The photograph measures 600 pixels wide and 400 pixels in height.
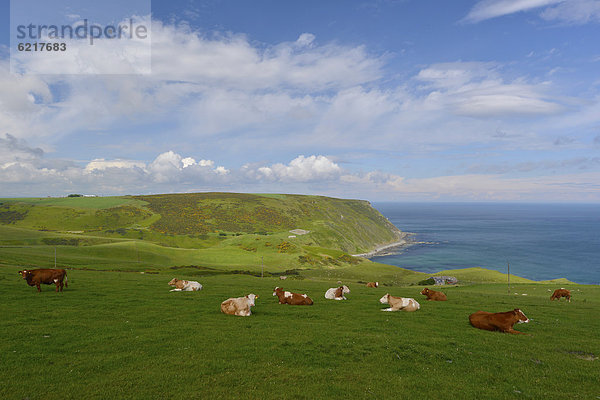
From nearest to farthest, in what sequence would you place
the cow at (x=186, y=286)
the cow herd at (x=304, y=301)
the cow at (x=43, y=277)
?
1. the cow herd at (x=304, y=301)
2. the cow at (x=43, y=277)
3. the cow at (x=186, y=286)

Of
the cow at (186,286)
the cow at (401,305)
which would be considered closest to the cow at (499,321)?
the cow at (401,305)

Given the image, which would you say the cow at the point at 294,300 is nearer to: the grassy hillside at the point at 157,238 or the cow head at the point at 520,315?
the cow head at the point at 520,315

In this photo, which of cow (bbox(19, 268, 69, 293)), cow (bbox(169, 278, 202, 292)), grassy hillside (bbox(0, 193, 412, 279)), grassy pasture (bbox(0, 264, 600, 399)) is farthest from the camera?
grassy hillside (bbox(0, 193, 412, 279))

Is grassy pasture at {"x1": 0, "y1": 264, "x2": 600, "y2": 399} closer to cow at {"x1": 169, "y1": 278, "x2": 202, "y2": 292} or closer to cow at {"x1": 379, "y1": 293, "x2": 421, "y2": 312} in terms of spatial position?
cow at {"x1": 379, "y1": 293, "x2": 421, "y2": 312}

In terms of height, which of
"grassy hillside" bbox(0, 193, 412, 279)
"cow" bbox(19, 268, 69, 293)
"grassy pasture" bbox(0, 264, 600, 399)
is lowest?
"grassy hillside" bbox(0, 193, 412, 279)

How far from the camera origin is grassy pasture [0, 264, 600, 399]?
300 inches

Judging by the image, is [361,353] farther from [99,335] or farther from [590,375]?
[99,335]

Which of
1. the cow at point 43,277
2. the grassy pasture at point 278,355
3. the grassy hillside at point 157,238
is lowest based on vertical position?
the grassy hillside at point 157,238

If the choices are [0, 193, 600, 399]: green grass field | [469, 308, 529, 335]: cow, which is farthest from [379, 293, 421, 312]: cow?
[469, 308, 529, 335]: cow

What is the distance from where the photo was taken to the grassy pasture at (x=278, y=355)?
25.0 ft

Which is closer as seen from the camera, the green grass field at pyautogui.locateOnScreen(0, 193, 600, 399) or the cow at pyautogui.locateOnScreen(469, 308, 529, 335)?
the green grass field at pyautogui.locateOnScreen(0, 193, 600, 399)

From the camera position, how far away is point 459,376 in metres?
8.67

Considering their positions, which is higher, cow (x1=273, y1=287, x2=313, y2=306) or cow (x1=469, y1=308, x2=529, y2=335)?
cow (x1=469, y1=308, x2=529, y2=335)

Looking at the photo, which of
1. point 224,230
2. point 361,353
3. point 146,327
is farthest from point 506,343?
point 224,230
